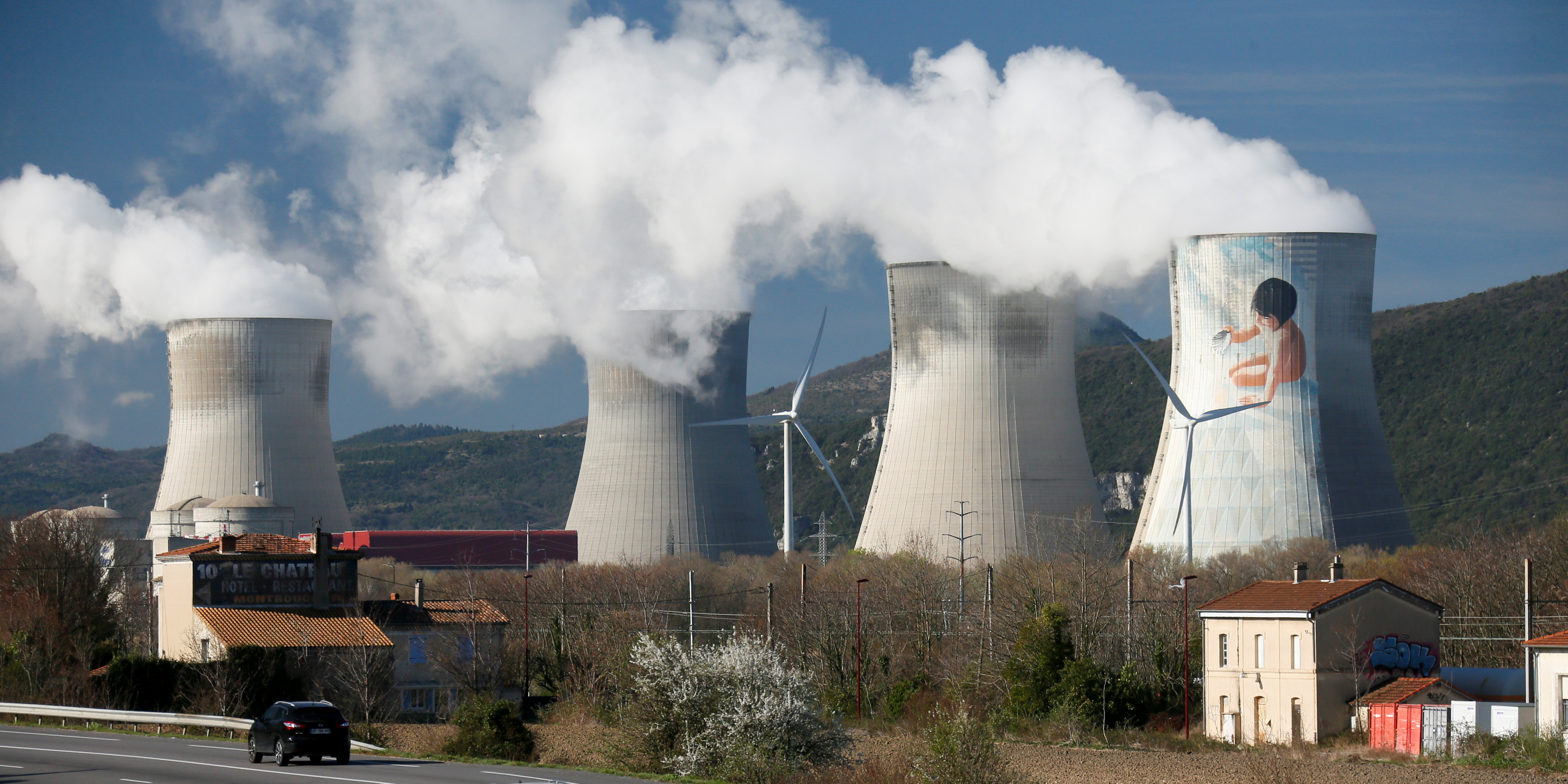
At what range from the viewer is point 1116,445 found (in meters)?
95.6

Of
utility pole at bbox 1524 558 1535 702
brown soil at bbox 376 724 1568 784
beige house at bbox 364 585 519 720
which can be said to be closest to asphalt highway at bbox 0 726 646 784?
brown soil at bbox 376 724 1568 784

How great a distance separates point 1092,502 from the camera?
41.8m

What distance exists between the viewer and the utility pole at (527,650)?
3011cm

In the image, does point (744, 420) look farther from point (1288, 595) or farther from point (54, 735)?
point (54, 735)

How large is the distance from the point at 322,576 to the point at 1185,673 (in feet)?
48.0

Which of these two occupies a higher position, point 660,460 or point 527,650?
point 660,460

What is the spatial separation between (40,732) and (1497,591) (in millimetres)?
26871

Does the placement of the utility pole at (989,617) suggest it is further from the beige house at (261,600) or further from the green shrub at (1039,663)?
the beige house at (261,600)

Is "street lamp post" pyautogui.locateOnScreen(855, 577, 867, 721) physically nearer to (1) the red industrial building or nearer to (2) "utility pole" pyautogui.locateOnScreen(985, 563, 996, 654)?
(2) "utility pole" pyautogui.locateOnScreen(985, 563, 996, 654)

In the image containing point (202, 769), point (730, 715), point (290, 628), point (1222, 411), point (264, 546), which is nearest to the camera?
point (202, 769)

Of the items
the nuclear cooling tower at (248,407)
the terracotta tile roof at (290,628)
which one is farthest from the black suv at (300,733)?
the nuclear cooling tower at (248,407)

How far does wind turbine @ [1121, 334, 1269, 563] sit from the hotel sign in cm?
1708

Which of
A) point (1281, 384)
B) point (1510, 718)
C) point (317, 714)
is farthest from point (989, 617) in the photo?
point (317, 714)

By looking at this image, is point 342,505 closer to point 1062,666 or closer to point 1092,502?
point 1092,502
